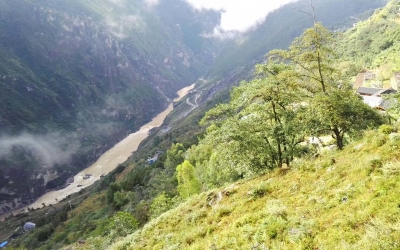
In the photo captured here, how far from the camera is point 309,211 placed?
47.2 ft

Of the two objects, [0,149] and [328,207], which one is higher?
[0,149]

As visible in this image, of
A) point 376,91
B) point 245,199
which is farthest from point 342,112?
point 376,91

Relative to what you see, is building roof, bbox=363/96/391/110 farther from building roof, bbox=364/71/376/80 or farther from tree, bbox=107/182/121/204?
tree, bbox=107/182/121/204

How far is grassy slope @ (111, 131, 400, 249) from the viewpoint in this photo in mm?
11125

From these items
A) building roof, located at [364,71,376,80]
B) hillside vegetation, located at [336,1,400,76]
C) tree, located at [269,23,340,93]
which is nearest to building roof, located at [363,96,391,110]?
hillside vegetation, located at [336,1,400,76]

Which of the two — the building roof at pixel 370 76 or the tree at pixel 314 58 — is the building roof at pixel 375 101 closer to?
the building roof at pixel 370 76

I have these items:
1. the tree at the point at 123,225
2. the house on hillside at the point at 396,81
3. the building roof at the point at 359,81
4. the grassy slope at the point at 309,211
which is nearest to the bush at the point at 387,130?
the grassy slope at the point at 309,211

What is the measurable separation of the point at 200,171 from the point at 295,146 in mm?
40790

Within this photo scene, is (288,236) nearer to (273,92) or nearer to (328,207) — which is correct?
(328,207)

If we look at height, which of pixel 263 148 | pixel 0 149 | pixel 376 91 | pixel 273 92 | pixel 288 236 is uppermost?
pixel 0 149

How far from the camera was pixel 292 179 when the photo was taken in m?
20.0

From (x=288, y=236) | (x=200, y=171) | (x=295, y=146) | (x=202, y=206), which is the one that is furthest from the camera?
(x=200, y=171)

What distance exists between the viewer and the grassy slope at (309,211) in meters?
11.1

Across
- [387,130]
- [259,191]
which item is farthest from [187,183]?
[387,130]
